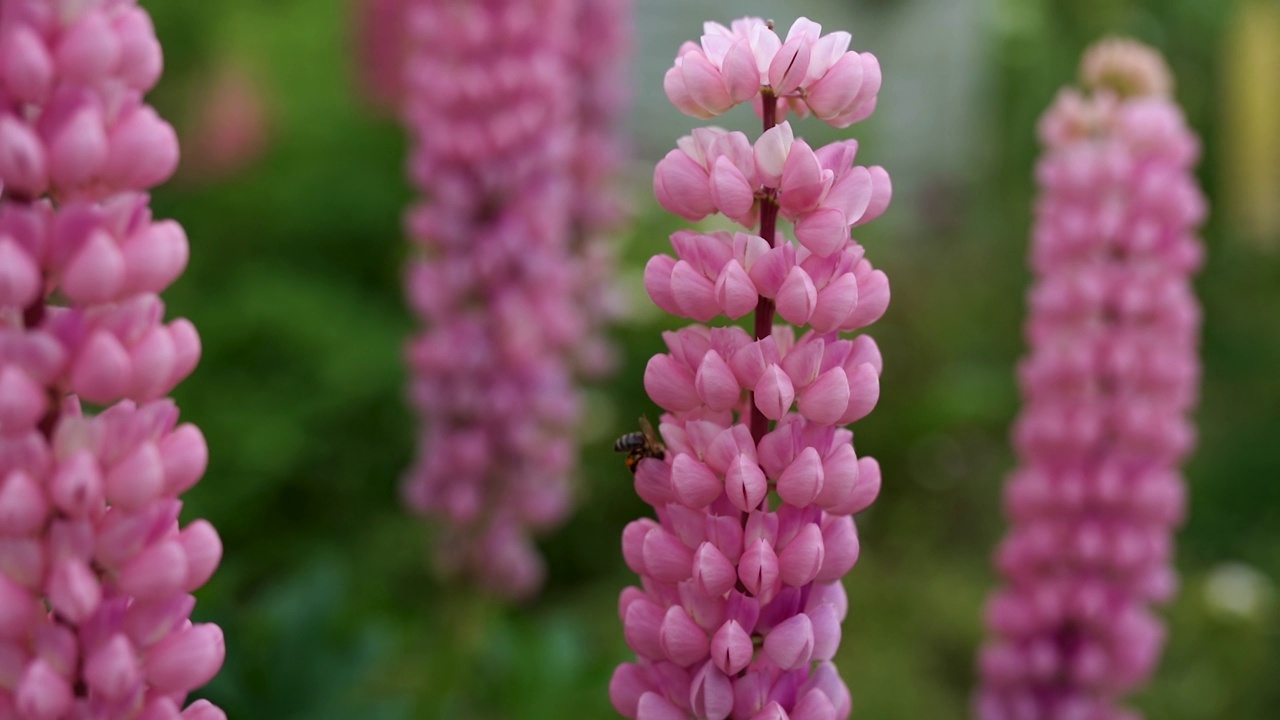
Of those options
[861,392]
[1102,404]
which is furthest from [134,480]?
[1102,404]

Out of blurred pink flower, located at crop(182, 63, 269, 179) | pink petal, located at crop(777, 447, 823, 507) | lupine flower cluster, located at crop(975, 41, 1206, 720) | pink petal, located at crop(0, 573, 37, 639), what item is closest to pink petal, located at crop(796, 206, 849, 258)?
pink petal, located at crop(777, 447, 823, 507)

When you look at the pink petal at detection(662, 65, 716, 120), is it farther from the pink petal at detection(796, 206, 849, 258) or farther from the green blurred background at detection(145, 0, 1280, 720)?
the green blurred background at detection(145, 0, 1280, 720)

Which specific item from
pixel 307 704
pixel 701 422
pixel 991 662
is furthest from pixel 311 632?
pixel 991 662

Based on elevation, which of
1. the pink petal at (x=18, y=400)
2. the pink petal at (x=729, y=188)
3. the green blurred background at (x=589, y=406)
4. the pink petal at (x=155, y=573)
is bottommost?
the green blurred background at (x=589, y=406)

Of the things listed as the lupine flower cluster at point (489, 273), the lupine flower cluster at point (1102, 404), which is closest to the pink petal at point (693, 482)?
the lupine flower cluster at point (1102, 404)

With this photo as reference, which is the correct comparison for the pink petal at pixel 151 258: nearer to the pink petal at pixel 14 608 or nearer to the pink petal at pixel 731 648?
the pink petal at pixel 14 608

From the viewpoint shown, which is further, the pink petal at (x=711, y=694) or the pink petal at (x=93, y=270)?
the pink petal at (x=711, y=694)
